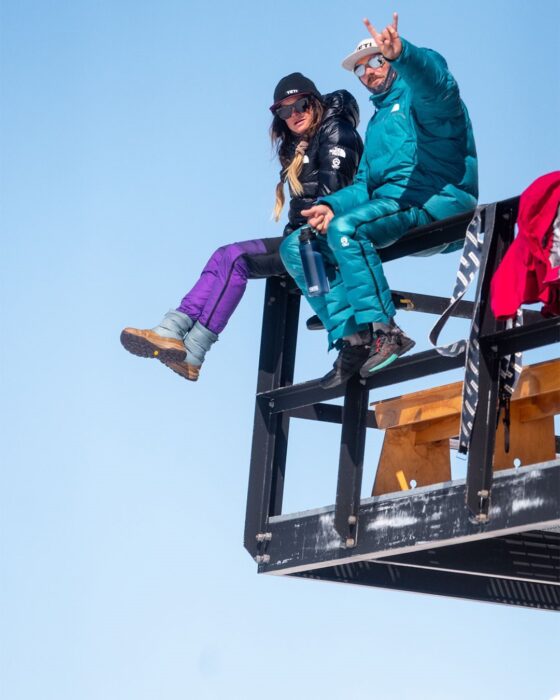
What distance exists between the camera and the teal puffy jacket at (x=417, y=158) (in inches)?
283

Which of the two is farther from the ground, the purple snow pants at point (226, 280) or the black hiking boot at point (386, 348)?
the purple snow pants at point (226, 280)

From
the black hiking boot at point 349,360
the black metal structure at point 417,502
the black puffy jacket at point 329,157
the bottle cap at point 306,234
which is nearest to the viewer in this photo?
the black metal structure at point 417,502

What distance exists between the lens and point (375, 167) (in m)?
7.37

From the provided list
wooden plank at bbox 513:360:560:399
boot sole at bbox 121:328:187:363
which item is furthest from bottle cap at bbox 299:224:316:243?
wooden plank at bbox 513:360:560:399

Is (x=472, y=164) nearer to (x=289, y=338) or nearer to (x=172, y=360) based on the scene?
(x=289, y=338)

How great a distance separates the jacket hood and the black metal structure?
97 centimetres

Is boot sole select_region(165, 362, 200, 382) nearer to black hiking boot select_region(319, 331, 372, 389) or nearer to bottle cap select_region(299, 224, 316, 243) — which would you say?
bottle cap select_region(299, 224, 316, 243)

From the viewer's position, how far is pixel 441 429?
7.29 m

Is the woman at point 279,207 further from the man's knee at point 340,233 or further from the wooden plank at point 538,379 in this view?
the wooden plank at point 538,379

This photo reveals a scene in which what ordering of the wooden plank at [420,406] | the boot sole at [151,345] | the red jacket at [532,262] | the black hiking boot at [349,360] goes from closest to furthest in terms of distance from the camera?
the red jacket at [532,262] → the black hiking boot at [349,360] → the wooden plank at [420,406] → the boot sole at [151,345]

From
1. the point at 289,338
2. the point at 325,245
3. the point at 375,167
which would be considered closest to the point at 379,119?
the point at 375,167

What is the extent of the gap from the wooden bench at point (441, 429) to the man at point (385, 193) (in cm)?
49

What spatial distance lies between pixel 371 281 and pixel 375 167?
729 mm

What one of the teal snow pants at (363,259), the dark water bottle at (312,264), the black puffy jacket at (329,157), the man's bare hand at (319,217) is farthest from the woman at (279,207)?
the teal snow pants at (363,259)
